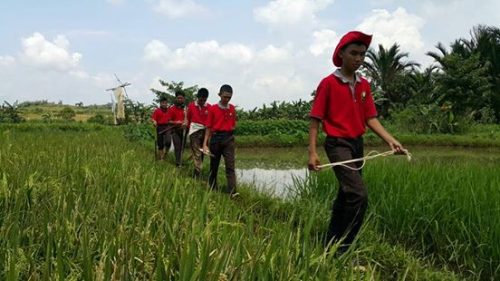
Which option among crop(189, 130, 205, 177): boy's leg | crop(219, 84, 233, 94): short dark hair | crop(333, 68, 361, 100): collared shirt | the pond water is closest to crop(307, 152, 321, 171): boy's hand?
crop(333, 68, 361, 100): collared shirt

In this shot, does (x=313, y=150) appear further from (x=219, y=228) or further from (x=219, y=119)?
(x=219, y=119)

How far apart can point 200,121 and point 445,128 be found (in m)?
13.0

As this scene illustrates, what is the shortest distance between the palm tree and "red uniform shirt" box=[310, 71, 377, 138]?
23.1m

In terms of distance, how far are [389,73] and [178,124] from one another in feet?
65.3

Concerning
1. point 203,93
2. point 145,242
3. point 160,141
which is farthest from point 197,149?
point 145,242

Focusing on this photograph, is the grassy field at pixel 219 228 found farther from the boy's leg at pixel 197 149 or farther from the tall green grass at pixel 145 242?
the boy's leg at pixel 197 149

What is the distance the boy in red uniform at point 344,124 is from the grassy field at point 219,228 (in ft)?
0.60

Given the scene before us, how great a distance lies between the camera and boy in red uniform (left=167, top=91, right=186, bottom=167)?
8.65m

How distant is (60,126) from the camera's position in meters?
19.5

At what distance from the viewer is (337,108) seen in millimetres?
3283

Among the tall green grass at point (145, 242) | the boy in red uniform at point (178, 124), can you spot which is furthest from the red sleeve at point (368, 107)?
the boy in red uniform at point (178, 124)

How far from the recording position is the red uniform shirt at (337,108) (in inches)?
129

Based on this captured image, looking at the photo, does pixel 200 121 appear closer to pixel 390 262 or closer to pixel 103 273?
pixel 390 262

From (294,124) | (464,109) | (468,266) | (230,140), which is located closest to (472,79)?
(464,109)
